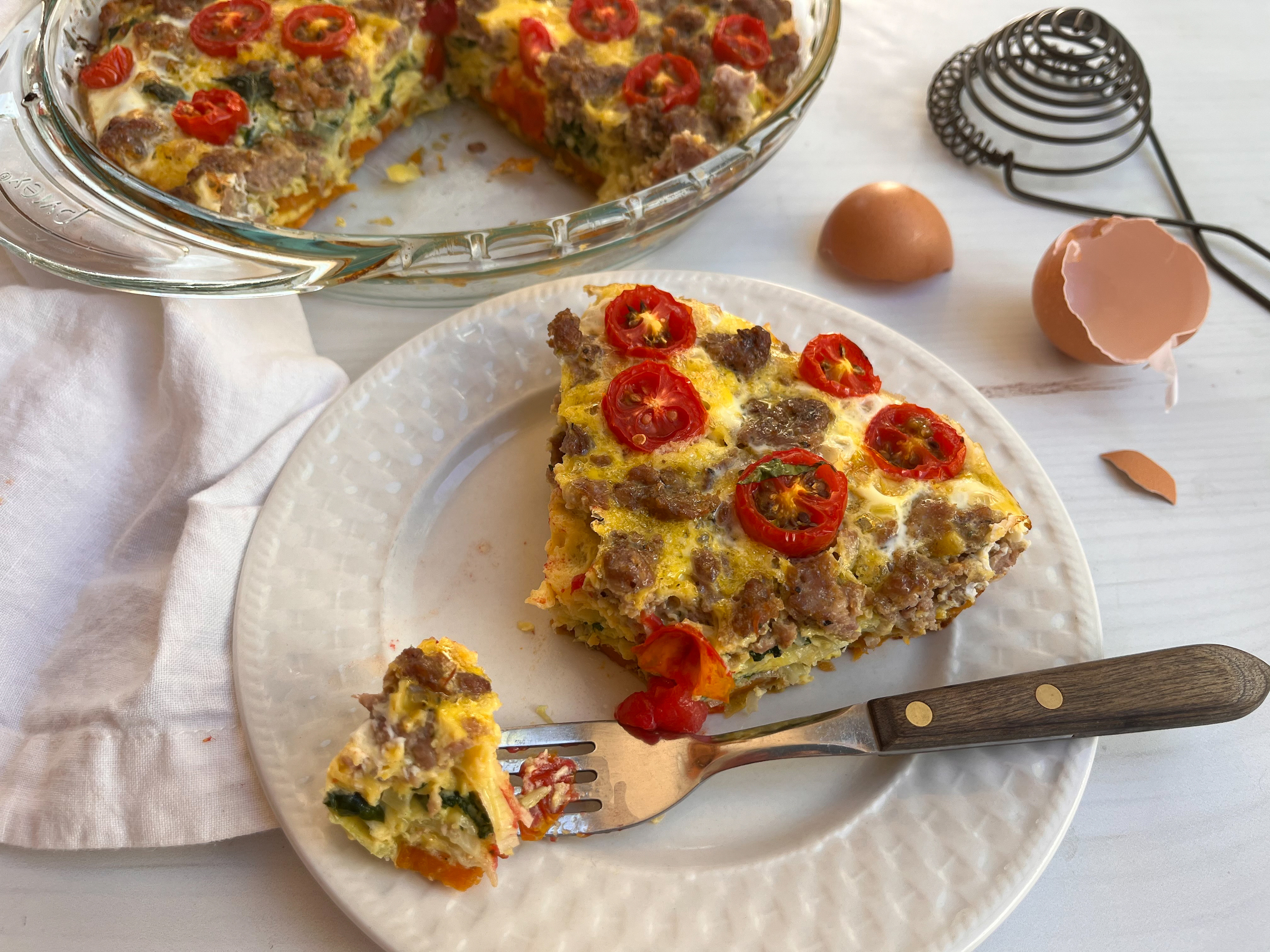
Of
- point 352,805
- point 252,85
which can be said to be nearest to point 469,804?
point 352,805

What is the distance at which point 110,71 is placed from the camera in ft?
10.3

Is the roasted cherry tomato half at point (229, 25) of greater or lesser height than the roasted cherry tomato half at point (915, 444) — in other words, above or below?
above

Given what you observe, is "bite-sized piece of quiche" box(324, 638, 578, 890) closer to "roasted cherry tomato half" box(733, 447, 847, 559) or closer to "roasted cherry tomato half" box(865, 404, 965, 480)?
"roasted cherry tomato half" box(733, 447, 847, 559)

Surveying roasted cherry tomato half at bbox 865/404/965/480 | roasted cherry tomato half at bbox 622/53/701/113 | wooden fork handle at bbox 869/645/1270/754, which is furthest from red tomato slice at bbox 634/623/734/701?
roasted cherry tomato half at bbox 622/53/701/113

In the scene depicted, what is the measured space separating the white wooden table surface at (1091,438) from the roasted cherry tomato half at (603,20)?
0.72 m

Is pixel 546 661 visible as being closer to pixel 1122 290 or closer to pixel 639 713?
pixel 639 713

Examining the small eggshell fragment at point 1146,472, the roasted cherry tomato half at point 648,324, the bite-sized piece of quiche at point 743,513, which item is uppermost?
the roasted cherry tomato half at point 648,324

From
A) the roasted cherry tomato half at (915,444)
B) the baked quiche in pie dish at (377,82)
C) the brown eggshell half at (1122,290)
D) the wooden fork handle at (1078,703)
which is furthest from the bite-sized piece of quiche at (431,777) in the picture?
the brown eggshell half at (1122,290)

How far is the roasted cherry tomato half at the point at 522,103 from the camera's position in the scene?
11.7 ft

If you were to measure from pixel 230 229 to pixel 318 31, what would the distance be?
1.10 meters

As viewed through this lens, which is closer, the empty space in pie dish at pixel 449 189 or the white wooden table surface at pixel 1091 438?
the white wooden table surface at pixel 1091 438

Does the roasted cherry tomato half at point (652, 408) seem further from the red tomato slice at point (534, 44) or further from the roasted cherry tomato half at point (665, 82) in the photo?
the red tomato slice at point (534, 44)

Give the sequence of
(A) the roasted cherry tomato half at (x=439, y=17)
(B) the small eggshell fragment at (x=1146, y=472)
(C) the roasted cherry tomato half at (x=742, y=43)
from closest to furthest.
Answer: (B) the small eggshell fragment at (x=1146, y=472)
(C) the roasted cherry tomato half at (x=742, y=43)
(A) the roasted cherry tomato half at (x=439, y=17)

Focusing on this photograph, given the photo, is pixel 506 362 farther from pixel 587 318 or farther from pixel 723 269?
pixel 723 269
